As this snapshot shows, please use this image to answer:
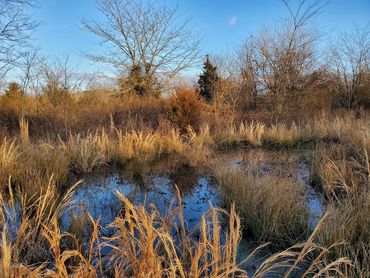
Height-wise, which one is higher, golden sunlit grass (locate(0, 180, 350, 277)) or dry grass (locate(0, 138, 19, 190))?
dry grass (locate(0, 138, 19, 190))

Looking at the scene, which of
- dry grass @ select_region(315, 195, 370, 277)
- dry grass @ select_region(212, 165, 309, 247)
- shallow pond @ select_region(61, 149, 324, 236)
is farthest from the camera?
shallow pond @ select_region(61, 149, 324, 236)

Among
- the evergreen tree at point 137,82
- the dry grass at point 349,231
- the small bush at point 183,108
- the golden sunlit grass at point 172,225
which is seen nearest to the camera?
the golden sunlit grass at point 172,225

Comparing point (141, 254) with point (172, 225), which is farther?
point (172, 225)

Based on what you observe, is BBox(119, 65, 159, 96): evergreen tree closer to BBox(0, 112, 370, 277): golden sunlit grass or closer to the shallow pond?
BBox(0, 112, 370, 277): golden sunlit grass

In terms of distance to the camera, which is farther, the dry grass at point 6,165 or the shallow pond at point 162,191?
the dry grass at point 6,165

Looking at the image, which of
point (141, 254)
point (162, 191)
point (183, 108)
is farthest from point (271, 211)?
point (183, 108)

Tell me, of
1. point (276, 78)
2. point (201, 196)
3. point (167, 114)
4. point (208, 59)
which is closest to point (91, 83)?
point (167, 114)

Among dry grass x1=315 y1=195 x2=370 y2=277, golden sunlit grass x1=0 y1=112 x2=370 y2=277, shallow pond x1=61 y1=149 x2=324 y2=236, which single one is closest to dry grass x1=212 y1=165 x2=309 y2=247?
golden sunlit grass x1=0 y1=112 x2=370 y2=277

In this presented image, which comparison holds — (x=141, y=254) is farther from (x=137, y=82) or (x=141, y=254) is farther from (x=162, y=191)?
(x=137, y=82)

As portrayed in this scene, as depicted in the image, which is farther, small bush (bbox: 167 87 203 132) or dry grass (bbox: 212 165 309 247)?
small bush (bbox: 167 87 203 132)

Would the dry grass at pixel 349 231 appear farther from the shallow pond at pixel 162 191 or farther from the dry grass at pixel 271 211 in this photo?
the shallow pond at pixel 162 191

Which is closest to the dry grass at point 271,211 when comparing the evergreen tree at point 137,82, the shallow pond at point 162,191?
the shallow pond at point 162,191

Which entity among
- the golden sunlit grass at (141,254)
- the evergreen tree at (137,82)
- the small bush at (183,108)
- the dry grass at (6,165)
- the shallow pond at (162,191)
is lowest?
the shallow pond at (162,191)

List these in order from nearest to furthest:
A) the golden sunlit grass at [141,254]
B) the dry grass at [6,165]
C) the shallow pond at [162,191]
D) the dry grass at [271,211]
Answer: the golden sunlit grass at [141,254], the dry grass at [271,211], the shallow pond at [162,191], the dry grass at [6,165]
